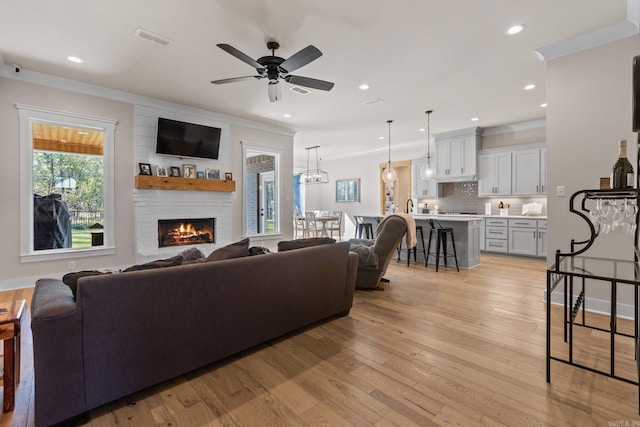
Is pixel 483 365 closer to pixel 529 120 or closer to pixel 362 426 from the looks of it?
pixel 362 426

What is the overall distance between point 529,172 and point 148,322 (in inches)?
279

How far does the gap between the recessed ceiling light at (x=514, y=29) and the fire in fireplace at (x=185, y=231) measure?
525 centimetres

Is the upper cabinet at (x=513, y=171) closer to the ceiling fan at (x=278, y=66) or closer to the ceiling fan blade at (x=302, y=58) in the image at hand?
the ceiling fan at (x=278, y=66)

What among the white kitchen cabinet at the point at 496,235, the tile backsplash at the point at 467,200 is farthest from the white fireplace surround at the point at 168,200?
the white kitchen cabinet at the point at 496,235

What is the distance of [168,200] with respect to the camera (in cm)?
532

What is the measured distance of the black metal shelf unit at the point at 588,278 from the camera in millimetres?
1667

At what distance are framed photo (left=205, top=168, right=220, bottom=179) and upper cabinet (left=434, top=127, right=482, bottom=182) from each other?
5181mm

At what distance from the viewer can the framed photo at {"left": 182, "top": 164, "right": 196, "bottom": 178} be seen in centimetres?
551

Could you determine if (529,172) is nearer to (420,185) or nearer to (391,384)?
(420,185)

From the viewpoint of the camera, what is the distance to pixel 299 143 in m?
8.70

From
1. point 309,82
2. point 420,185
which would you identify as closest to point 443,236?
point 420,185

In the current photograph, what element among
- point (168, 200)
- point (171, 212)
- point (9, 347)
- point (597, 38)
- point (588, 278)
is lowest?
point (9, 347)

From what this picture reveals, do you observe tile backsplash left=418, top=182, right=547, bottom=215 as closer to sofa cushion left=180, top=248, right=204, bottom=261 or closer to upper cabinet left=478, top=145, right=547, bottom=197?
upper cabinet left=478, top=145, right=547, bottom=197

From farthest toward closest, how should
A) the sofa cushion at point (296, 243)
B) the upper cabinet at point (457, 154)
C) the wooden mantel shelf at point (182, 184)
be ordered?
the upper cabinet at point (457, 154) < the wooden mantel shelf at point (182, 184) < the sofa cushion at point (296, 243)
